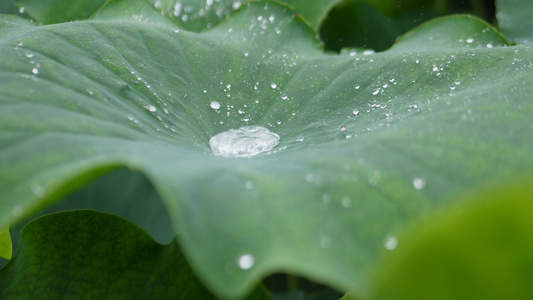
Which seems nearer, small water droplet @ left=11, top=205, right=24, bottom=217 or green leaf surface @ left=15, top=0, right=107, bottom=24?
small water droplet @ left=11, top=205, right=24, bottom=217

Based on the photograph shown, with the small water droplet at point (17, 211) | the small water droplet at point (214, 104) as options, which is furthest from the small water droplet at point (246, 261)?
the small water droplet at point (214, 104)

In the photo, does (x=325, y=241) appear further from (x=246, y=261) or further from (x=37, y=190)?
(x=37, y=190)

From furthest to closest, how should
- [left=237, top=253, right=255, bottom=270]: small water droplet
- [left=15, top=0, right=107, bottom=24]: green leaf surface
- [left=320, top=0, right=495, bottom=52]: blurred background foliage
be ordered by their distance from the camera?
[left=320, top=0, right=495, bottom=52]: blurred background foliage → [left=15, top=0, right=107, bottom=24]: green leaf surface → [left=237, top=253, right=255, bottom=270]: small water droplet

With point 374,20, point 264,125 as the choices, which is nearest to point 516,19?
point 374,20

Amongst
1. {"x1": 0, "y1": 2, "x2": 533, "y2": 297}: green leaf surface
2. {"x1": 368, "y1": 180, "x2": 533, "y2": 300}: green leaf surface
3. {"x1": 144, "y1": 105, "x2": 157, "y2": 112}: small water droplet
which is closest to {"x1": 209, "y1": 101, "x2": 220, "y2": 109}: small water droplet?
{"x1": 0, "y1": 2, "x2": 533, "y2": 297}: green leaf surface

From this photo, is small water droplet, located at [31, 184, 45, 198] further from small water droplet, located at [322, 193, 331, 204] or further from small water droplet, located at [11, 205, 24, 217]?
small water droplet, located at [322, 193, 331, 204]

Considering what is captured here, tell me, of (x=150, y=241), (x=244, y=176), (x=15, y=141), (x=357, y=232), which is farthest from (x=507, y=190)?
(x=150, y=241)

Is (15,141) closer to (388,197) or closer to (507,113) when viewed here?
(388,197)
